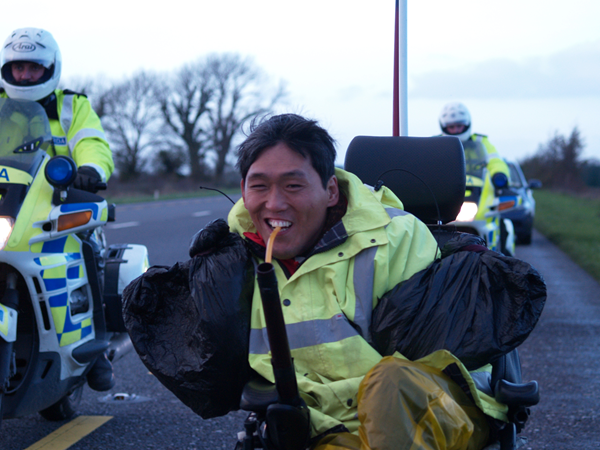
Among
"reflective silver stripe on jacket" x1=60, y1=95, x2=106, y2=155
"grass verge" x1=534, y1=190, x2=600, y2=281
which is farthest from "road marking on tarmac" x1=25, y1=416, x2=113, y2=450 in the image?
"grass verge" x1=534, y1=190, x2=600, y2=281

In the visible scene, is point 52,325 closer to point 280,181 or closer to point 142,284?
point 142,284

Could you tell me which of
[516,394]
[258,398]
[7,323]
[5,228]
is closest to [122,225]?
[5,228]

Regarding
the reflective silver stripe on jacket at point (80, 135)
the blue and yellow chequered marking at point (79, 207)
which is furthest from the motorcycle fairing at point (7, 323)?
the reflective silver stripe on jacket at point (80, 135)

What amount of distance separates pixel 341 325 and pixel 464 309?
38 centimetres

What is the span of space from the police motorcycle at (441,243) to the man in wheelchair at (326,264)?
7 centimetres

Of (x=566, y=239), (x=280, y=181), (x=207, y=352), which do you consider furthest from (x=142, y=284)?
(x=566, y=239)

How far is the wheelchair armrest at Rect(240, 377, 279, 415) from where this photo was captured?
83.5 inches

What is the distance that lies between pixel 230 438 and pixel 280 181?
190cm

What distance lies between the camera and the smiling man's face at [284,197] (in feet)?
8.11

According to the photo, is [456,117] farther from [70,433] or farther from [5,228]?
[5,228]

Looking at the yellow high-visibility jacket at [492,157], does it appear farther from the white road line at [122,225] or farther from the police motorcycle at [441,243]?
the white road line at [122,225]

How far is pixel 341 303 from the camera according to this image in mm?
2412

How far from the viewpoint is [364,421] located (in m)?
1.96

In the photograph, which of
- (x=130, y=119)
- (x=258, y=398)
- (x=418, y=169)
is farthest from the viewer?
(x=130, y=119)
